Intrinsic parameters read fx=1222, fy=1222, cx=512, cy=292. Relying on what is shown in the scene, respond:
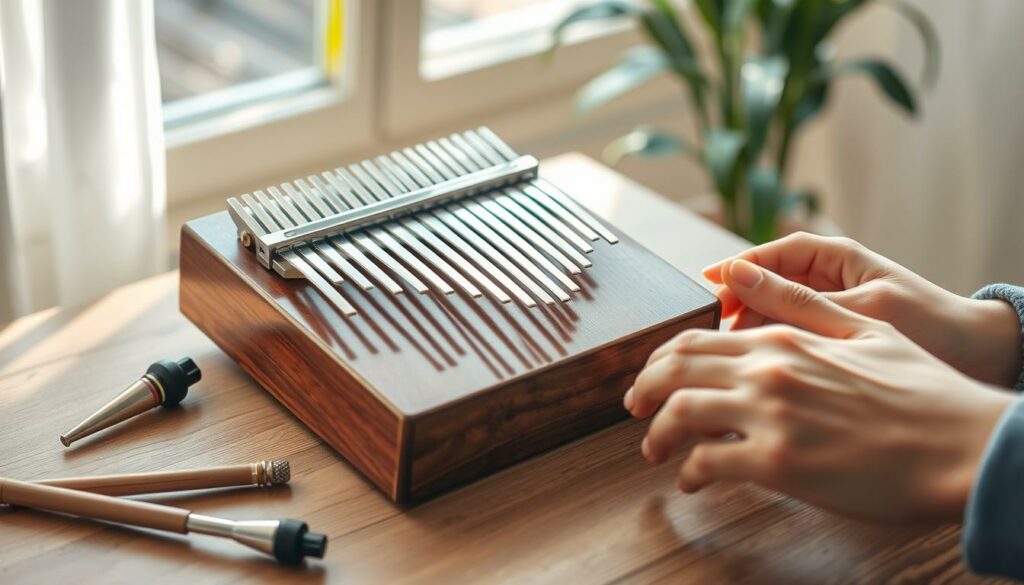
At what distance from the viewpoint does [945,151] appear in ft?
6.52

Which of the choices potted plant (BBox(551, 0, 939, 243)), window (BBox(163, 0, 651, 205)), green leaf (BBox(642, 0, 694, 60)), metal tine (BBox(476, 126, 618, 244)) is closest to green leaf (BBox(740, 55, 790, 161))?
potted plant (BBox(551, 0, 939, 243))

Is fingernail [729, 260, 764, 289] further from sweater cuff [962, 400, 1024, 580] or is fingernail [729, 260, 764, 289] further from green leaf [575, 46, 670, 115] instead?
green leaf [575, 46, 670, 115]

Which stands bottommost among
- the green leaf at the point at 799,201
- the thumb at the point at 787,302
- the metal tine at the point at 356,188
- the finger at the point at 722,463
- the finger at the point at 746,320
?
the green leaf at the point at 799,201

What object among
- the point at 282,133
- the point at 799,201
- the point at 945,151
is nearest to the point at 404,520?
the point at 282,133

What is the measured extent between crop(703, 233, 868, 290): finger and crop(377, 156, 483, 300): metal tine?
193 millimetres

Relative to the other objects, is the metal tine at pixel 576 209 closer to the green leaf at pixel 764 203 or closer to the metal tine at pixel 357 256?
the metal tine at pixel 357 256

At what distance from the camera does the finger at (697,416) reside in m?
0.75

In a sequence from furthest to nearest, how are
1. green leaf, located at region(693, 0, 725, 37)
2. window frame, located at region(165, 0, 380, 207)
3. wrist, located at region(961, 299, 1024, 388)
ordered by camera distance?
green leaf, located at region(693, 0, 725, 37) < window frame, located at region(165, 0, 380, 207) < wrist, located at region(961, 299, 1024, 388)

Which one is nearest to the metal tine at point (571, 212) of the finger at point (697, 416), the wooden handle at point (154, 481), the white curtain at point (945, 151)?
the finger at point (697, 416)

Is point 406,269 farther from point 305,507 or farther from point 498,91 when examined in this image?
point 498,91

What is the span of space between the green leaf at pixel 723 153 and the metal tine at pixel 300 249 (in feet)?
2.85

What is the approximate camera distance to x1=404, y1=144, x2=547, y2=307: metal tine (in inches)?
34.9

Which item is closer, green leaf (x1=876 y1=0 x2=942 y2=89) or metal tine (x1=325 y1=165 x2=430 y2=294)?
metal tine (x1=325 y1=165 x2=430 y2=294)

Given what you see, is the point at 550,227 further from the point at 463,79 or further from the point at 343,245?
the point at 463,79
